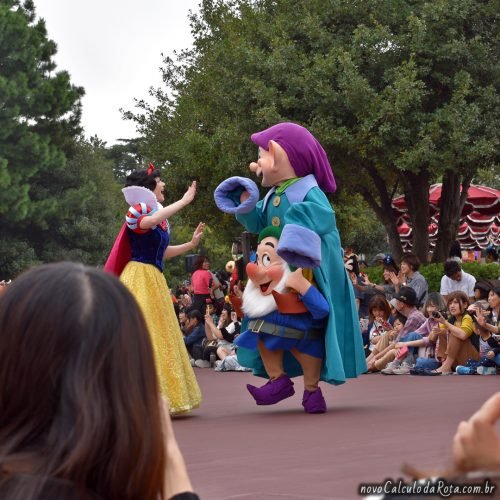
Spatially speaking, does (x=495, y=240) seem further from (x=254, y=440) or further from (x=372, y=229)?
(x=254, y=440)

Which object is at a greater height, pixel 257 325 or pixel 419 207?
pixel 257 325

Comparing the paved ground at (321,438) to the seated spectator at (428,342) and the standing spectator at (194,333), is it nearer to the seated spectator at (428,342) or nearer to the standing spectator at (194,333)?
the seated spectator at (428,342)

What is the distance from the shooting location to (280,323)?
8914 mm

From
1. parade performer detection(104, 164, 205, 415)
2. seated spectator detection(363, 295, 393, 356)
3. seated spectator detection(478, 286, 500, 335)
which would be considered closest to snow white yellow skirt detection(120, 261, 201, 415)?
parade performer detection(104, 164, 205, 415)

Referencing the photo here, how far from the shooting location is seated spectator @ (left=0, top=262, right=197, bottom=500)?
1862 mm

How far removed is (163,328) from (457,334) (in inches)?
181

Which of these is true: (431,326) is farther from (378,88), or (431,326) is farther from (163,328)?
(378,88)

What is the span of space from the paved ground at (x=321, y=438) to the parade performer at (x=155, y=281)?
25 cm

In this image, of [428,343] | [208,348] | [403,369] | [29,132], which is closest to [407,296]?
[428,343]

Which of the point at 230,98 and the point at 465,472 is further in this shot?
the point at 230,98

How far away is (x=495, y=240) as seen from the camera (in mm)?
Result: 32812

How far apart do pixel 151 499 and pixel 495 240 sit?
31455 millimetres

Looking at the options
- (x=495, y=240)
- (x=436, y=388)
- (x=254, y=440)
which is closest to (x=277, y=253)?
(x=254, y=440)

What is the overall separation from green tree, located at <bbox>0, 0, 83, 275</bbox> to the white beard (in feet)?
110
